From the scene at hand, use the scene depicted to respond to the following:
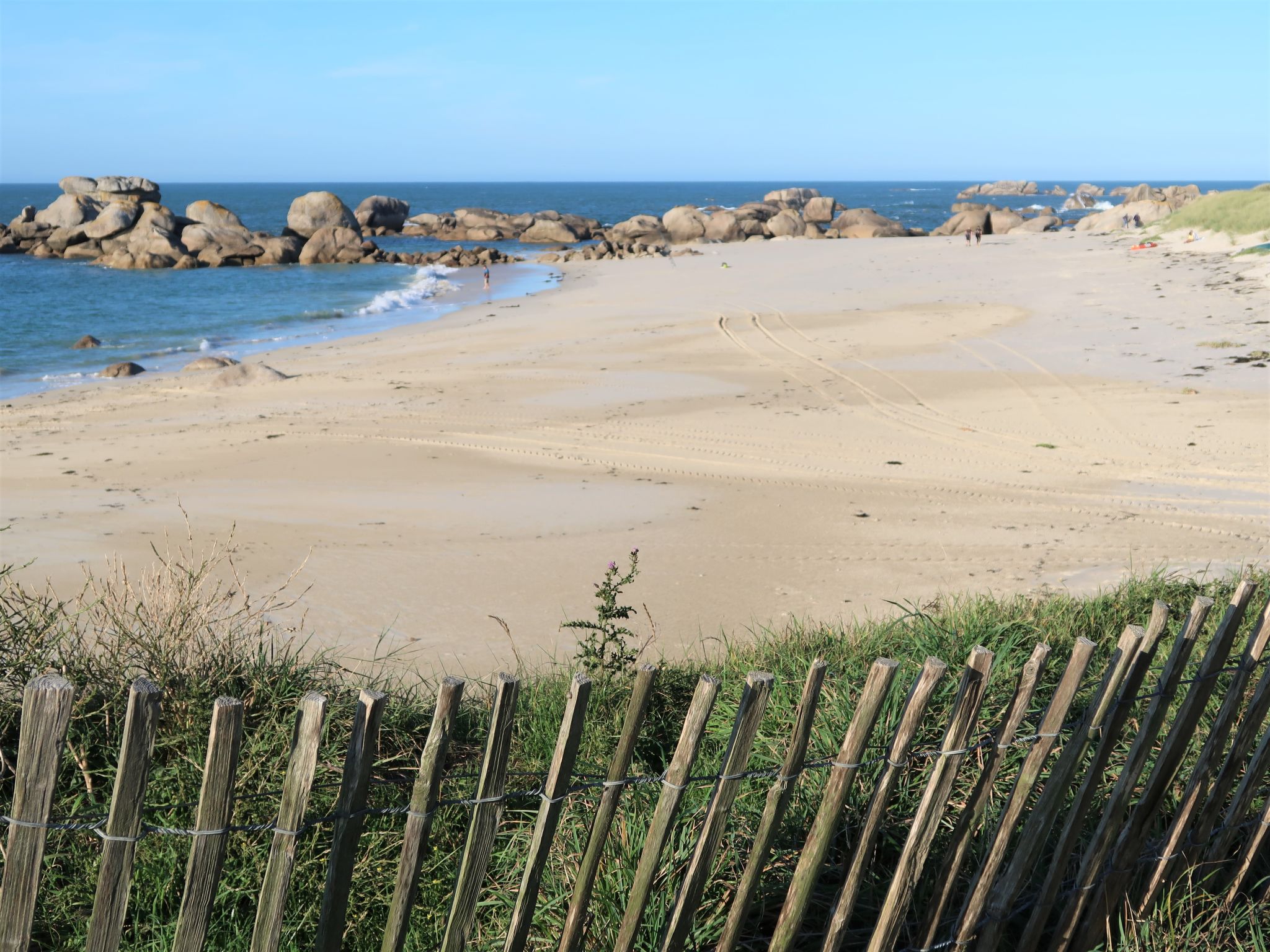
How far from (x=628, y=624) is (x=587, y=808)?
340 cm

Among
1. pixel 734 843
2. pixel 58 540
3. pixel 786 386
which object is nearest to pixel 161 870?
pixel 734 843

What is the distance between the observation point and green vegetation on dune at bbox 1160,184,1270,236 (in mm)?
30406

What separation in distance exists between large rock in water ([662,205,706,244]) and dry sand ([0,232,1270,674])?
33461 mm

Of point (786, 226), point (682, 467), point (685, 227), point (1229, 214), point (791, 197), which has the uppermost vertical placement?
point (791, 197)

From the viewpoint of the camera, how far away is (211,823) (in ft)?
6.25

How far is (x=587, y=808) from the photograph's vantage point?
121 inches

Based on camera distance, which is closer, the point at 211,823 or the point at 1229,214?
the point at 211,823

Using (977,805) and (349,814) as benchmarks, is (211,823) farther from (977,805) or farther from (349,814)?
(977,805)

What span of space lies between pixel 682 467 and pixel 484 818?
8.41m

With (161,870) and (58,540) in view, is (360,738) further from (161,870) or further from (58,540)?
(58,540)

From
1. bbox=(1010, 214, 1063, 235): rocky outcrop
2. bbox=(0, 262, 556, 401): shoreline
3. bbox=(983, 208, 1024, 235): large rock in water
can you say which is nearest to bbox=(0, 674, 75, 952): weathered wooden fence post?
bbox=(0, 262, 556, 401): shoreline

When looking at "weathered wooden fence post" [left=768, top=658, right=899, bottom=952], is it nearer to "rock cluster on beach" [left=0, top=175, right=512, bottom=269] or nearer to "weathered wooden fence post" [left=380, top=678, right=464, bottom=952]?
"weathered wooden fence post" [left=380, top=678, right=464, bottom=952]

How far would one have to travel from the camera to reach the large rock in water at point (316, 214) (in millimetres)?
50281

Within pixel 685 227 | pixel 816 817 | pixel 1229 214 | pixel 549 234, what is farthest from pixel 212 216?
pixel 816 817
